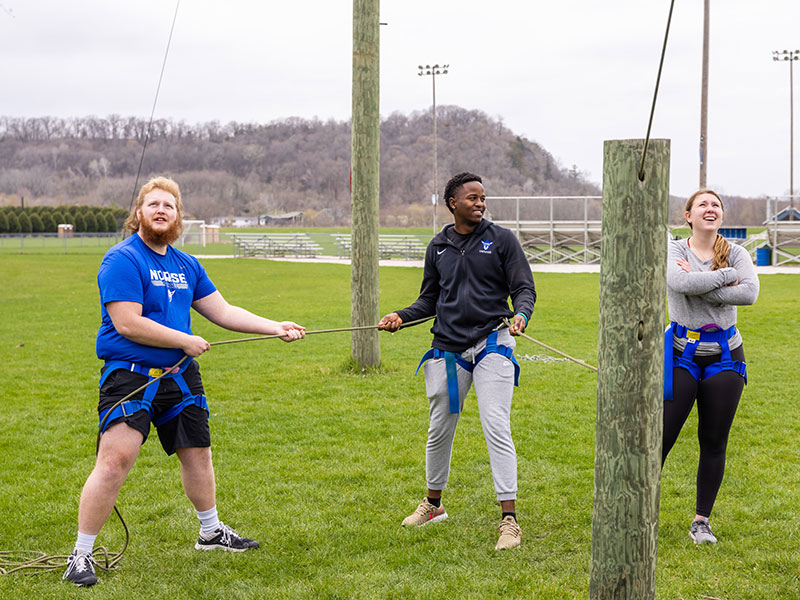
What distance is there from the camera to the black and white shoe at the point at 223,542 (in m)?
4.51

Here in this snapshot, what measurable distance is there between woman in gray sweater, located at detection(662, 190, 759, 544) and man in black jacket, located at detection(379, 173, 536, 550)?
2.72 feet

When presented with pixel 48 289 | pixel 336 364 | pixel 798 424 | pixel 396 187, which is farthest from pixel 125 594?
pixel 396 187

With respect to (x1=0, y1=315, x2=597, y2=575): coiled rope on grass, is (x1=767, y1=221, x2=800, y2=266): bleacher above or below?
above

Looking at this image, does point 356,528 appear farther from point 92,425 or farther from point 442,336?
point 92,425

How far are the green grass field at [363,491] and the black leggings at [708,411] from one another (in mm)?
337

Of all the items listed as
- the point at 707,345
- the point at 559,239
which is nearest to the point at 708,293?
the point at 707,345

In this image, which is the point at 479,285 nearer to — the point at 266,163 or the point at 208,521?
the point at 208,521

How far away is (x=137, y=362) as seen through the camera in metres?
4.08

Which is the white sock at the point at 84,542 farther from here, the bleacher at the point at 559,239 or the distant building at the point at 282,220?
the distant building at the point at 282,220

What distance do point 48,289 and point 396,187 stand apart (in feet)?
416

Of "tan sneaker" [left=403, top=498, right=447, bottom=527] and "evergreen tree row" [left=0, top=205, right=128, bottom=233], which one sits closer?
"tan sneaker" [left=403, top=498, right=447, bottom=527]

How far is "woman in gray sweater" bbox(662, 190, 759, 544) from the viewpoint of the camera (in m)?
4.48

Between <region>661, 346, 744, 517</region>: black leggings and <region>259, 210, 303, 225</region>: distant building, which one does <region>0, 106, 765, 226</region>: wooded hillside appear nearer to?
<region>259, 210, 303, 225</region>: distant building

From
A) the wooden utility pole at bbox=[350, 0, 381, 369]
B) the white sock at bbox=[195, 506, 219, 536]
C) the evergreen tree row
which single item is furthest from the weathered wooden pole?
the evergreen tree row
